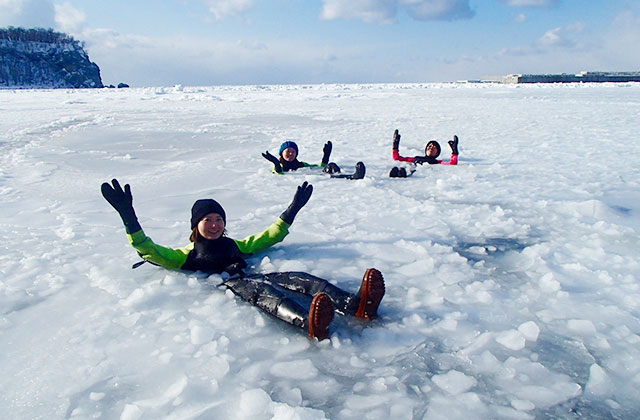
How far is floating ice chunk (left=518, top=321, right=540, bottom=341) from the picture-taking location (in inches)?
78.1

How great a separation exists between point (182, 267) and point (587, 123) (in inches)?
478

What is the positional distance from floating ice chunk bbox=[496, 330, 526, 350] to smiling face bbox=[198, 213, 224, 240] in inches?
67.5

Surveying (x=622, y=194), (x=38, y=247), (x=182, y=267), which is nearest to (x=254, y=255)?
(x=182, y=267)

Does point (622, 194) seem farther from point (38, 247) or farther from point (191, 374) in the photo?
point (38, 247)

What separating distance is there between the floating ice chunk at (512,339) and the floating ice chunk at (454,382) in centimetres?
32

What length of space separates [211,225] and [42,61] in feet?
323

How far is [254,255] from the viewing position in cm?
309

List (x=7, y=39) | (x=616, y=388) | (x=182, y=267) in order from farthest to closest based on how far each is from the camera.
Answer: (x=7, y=39), (x=182, y=267), (x=616, y=388)

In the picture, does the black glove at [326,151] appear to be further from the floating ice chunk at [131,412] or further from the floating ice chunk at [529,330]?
the floating ice chunk at [131,412]

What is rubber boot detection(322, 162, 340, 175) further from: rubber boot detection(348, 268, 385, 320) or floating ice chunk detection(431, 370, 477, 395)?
floating ice chunk detection(431, 370, 477, 395)

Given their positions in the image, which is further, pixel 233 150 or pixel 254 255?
pixel 233 150

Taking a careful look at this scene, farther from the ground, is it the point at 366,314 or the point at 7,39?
the point at 7,39

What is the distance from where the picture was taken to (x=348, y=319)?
7.09ft

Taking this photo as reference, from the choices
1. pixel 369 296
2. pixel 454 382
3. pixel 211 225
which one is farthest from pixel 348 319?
pixel 211 225
